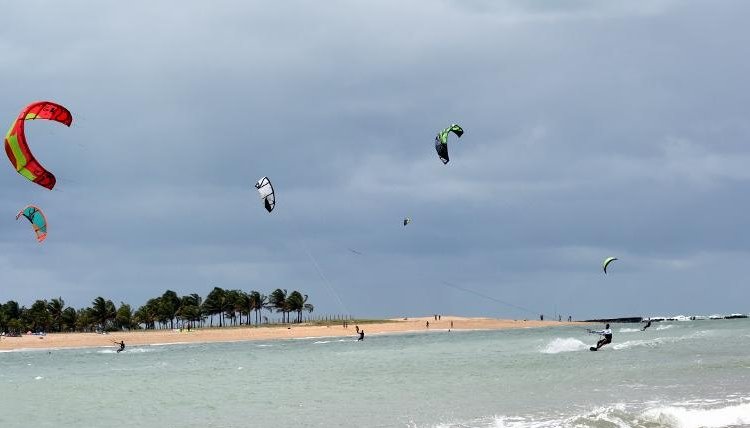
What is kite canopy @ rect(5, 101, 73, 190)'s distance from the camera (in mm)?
22125

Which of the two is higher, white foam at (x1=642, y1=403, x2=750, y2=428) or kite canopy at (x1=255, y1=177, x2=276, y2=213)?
kite canopy at (x1=255, y1=177, x2=276, y2=213)

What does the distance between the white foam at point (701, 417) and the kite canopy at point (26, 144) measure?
628 inches

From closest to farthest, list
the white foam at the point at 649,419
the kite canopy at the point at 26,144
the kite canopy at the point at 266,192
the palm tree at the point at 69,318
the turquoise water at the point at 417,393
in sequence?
the white foam at the point at 649,419
the turquoise water at the point at 417,393
the kite canopy at the point at 26,144
the kite canopy at the point at 266,192
the palm tree at the point at 69,318

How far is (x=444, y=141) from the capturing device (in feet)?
96.4

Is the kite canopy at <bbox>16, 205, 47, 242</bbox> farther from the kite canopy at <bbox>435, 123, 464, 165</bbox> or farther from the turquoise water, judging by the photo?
the kite canopy at <bbox>435, 123, 464, 165</bbox>

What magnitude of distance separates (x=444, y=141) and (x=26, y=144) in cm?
1380

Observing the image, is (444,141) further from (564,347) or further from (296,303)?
(296,303)

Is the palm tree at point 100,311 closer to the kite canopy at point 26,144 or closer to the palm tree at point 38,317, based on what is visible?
the palm tree at point 38,317

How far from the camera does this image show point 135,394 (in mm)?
25344

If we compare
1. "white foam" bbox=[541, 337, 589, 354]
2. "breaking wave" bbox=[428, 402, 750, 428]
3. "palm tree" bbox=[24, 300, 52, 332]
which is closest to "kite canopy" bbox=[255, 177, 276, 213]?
"breaking wave" bbox=[428, 402, 750, 428]

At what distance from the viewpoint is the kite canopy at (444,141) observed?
95.0 feet

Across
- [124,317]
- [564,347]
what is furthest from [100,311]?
[564,347]

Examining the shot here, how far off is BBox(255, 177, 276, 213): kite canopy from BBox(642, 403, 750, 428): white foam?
14833mm

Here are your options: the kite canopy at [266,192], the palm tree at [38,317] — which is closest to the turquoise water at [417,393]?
the kite canopy at [266,192]
